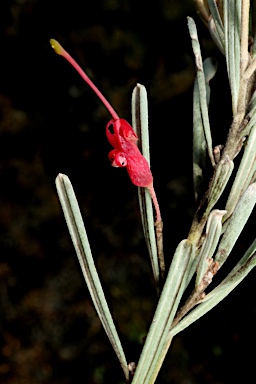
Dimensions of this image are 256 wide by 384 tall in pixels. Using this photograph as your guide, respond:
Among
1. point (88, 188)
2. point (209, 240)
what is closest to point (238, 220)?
point (209, 240)

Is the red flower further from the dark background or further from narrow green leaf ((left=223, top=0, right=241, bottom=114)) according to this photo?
the dark background

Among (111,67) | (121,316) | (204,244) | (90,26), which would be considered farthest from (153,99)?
Answer: (204,244)

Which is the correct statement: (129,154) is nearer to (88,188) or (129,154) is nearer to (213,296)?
(213,296)

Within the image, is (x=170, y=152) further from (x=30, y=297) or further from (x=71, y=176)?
(x=30, y=297)

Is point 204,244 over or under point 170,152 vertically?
over

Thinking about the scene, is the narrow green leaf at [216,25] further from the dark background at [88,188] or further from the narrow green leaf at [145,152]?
the dark background at [88,188]

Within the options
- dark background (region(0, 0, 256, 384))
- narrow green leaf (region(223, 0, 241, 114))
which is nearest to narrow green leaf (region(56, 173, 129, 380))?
narrow green leaf (region(223, 0, 241, 114))
